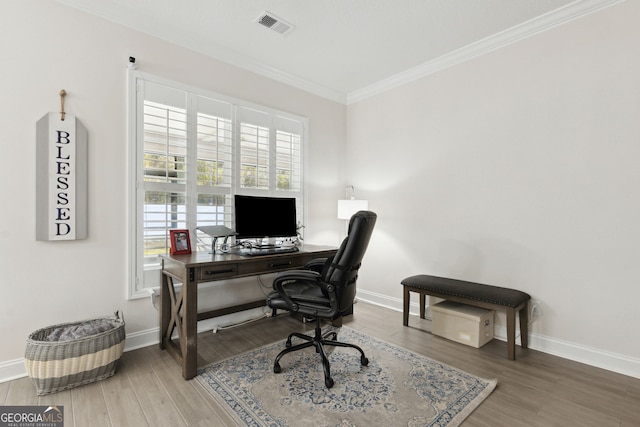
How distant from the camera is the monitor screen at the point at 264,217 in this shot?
8.90 feet

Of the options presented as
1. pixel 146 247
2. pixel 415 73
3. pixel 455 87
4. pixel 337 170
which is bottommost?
pixel 146 247

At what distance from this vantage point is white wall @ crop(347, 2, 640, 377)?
7.18 ft

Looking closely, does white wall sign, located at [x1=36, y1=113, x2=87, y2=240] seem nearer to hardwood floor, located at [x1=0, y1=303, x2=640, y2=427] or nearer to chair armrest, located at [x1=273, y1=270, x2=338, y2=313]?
hardwood floor, located at [x1=0, y1=303, x2=640, y2=427]

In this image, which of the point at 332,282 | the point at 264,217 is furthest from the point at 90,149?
the point at 332,282

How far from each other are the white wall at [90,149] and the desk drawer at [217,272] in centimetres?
85

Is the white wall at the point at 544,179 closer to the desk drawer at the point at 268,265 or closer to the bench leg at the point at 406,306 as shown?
the bench leg at the point at 406,306

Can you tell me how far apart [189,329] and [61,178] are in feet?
4.66

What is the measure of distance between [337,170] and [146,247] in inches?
Answer: 96.6

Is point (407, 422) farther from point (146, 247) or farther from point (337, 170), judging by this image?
point (337, 170)

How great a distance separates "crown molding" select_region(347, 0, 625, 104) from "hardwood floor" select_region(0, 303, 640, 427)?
267 cm

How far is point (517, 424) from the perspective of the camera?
164 centimetres

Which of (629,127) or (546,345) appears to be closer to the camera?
(629,127)

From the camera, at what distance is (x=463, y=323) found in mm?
2631

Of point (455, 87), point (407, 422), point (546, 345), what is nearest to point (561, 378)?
point (546, 345)
